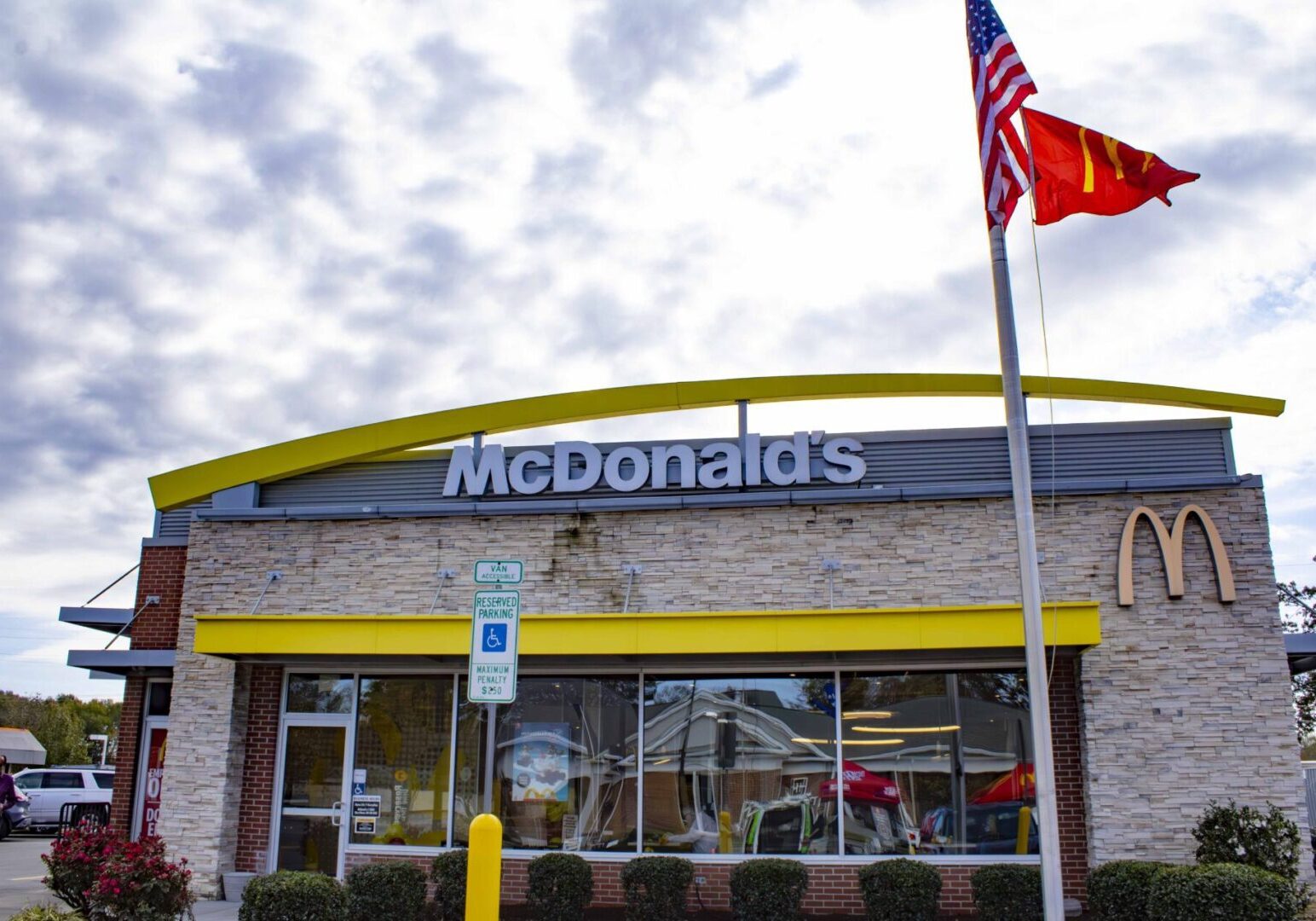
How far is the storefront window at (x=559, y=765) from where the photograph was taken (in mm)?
14016

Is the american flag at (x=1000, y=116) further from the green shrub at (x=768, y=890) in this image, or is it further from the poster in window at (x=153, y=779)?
the poster in window at (x=153, y=779)

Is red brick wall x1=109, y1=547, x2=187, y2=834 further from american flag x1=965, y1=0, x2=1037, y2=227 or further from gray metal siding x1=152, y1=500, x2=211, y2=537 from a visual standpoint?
american flag x1=965, y1=0, x2=1037, y2=227

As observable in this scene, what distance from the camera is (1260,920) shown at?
10094mm

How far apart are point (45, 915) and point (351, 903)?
2.94 metres

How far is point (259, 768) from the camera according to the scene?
1494 cm

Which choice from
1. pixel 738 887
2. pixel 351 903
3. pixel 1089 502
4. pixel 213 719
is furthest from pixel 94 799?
pixel 1089 502

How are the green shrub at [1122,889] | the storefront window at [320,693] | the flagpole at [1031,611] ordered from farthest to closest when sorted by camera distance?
the storefront window at [320,693]
the green shrub at [1122,889]
the flagpole at [1031,611]

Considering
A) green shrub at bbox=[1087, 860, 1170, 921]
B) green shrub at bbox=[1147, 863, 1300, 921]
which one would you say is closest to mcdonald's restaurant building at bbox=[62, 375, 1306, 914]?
green shrub at bbox=[1087, 860, 1170, 921]

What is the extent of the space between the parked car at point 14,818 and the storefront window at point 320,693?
53.2 ft

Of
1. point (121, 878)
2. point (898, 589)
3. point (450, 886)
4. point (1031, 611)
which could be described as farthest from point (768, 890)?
point (121, 878)

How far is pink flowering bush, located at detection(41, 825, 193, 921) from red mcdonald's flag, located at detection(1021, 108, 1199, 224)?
1002cm

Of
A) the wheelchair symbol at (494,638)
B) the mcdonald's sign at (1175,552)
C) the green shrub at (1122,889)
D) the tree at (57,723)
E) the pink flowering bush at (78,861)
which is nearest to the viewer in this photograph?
the wheelchair symbol at (494,638)

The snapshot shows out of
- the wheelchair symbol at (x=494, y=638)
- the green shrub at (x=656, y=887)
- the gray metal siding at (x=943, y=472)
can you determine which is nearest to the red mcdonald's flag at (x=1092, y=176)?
the gray metal siding at (x=943, y=472)

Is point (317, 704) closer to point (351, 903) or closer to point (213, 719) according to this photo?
point (213, 719)
